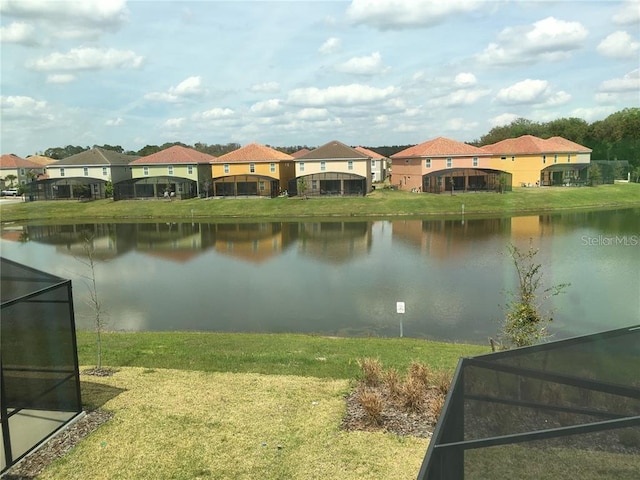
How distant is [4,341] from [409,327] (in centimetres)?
1138

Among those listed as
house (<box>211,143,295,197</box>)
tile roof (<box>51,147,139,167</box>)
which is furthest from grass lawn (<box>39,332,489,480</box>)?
tile roof (<box>51,147,139,167</box>)

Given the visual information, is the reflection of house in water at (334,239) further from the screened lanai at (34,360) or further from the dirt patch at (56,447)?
the screened lanai at (34,360)

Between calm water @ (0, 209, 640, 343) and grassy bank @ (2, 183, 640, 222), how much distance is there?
6.39m

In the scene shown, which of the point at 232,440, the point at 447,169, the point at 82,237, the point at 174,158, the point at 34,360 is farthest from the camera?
the point at 174,158

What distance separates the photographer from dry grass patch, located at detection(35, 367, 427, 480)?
22.3ft

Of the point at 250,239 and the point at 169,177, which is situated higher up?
the point at 169,177

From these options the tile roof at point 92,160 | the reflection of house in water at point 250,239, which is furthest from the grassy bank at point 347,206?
the tile roof at point 92,160

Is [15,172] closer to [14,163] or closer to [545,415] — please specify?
[14,163]

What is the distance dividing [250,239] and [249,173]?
2361 centimetres

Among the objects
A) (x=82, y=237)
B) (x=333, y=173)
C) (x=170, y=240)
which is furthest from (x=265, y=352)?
(x=333, y=173)

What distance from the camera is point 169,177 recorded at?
58.7 metres

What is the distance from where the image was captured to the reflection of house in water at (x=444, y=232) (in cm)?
3064

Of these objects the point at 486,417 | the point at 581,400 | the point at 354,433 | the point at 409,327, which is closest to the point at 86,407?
the point at 354,433

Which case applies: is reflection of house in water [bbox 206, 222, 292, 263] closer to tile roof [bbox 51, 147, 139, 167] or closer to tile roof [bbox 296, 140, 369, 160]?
tile roof [bbox 296, 140, 369, 160]
